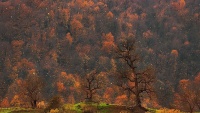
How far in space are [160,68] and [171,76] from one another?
13186mm

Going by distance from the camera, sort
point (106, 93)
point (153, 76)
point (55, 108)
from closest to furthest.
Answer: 1. point (55, 108)
2. point (153, 76)
3. point (106, 93)

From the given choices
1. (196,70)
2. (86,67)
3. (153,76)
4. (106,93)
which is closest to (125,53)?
(153,76)

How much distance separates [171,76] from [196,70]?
1887cm

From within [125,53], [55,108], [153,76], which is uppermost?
[125,53]

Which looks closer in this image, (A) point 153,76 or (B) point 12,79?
(A) point 153,76

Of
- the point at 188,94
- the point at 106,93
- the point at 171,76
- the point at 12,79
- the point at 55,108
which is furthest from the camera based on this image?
the point at 171,76

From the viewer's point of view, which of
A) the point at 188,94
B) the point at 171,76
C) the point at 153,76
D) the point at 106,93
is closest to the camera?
the point at 153,76

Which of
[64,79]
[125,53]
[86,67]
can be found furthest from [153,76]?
[86,67]

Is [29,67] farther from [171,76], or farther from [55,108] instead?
[55,108]

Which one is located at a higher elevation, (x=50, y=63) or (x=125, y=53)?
(x=50, y=63)

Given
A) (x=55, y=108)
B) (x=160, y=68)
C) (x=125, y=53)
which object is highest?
(x=160, y=68)

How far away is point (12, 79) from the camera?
174000 millimetres

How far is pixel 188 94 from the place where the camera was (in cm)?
4875

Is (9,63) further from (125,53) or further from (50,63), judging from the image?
(125,53)
